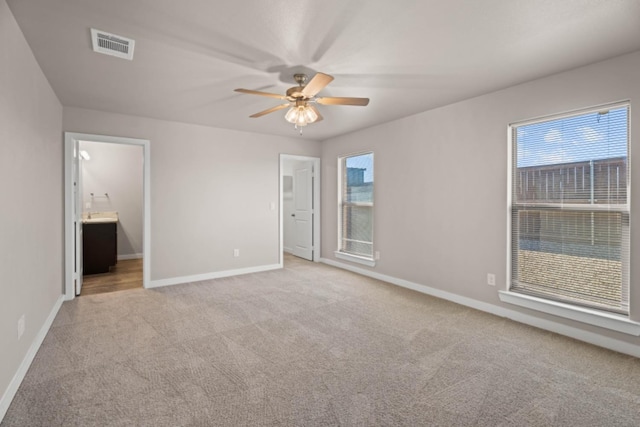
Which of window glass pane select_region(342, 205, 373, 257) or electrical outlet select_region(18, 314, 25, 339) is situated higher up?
window glass pane select_region(342, 205, 373, 257)

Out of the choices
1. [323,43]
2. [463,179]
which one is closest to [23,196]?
[323,43]

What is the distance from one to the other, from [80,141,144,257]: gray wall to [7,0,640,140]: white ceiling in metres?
3.35

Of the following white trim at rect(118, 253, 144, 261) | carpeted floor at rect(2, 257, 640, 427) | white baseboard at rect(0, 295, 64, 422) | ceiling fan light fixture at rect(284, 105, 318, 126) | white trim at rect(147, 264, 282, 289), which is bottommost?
carpeted floor at rect(2, 257, 640, 427)

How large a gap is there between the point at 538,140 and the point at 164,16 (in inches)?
→ 132

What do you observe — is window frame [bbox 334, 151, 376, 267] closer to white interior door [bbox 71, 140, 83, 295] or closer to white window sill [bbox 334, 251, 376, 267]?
white window sill [bbox 334, 251, 376, 267]

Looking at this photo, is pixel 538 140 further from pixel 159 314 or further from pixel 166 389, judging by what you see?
pixel 159 314

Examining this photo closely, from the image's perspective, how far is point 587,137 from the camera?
2799mm

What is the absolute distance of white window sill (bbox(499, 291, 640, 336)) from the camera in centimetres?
253

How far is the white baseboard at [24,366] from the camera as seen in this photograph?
1.83 metres

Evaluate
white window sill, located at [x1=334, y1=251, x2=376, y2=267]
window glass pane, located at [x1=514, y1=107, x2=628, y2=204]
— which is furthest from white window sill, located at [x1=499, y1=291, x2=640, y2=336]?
white window sill, located at [x1=334, y1=251, x2=376, y2=267]

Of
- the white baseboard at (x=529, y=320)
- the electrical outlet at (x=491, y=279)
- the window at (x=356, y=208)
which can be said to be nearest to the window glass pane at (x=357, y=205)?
the window at (x=356, y=208)

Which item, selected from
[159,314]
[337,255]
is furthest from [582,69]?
[159,314]

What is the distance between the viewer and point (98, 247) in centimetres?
524

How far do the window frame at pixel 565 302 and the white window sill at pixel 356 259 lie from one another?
2.00 m
